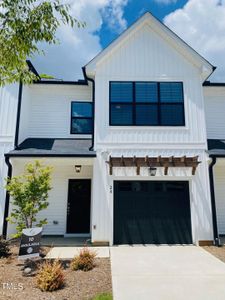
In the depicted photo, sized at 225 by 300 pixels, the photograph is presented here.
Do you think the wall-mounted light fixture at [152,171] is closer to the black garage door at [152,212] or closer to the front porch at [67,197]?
the black garage door at [152,212]

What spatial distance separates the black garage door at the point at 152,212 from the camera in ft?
28.1

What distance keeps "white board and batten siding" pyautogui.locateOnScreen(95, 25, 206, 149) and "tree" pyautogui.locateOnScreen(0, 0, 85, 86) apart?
15.5ft

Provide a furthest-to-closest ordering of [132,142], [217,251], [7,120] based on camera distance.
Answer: [7,120]
[132,142]
[217,251]

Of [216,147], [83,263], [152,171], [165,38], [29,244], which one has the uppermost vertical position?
[165,38]

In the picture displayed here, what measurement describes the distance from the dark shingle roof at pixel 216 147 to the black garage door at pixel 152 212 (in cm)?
160

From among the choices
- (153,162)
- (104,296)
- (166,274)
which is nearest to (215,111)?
(153,162)

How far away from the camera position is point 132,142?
30.0 ft

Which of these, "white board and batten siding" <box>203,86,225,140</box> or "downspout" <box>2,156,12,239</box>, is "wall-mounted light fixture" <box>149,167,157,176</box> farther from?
"downspout" <box>2,156,12,239</box>

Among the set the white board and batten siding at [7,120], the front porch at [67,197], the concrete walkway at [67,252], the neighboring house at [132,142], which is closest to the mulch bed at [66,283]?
the concrete walkway at [67,252]

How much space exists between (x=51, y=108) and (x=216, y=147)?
7.69 m

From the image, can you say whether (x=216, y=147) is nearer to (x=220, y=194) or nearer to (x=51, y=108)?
(x=220, y=194)

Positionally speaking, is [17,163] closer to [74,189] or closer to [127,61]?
[74,189]

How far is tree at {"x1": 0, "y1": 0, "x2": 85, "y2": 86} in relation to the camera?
461cm

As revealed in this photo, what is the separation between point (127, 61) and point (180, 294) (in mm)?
8638
